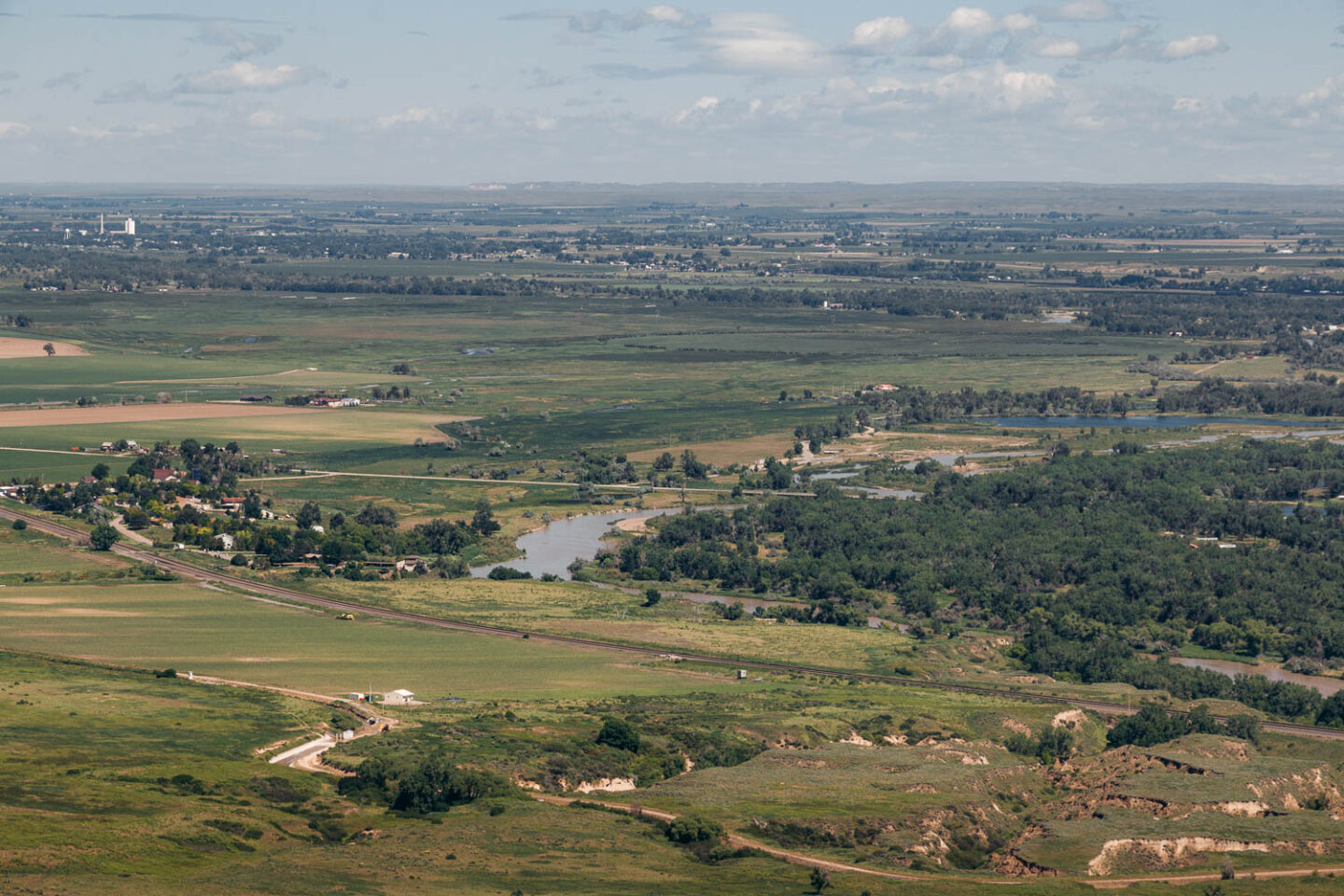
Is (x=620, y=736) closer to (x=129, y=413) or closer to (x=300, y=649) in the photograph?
(x=300, y=649)

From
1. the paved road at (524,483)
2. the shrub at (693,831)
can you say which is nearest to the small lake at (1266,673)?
the shrub at (693,831)

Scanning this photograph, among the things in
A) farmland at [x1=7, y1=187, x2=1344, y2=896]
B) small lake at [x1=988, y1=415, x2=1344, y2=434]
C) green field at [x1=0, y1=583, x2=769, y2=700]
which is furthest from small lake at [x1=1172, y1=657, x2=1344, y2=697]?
small lake at [x1=988, y1=415, x2=1344, y2=434]

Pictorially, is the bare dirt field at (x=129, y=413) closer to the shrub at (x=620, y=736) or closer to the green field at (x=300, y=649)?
the green field at (x=300, y=649)

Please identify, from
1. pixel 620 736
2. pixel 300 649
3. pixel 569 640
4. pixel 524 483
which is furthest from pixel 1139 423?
pixel 620 736

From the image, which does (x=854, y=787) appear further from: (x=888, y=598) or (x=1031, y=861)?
(x=888, y=598)

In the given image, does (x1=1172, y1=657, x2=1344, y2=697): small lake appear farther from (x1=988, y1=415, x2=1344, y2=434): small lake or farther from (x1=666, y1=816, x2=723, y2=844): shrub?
(x1=988, y1=415, x2=1344, y2=434): small lake

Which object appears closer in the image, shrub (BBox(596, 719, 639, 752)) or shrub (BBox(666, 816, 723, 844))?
shrub (BBox(666, 816, 723, 844))

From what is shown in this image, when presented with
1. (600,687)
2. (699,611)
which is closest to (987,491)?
(699,611)
